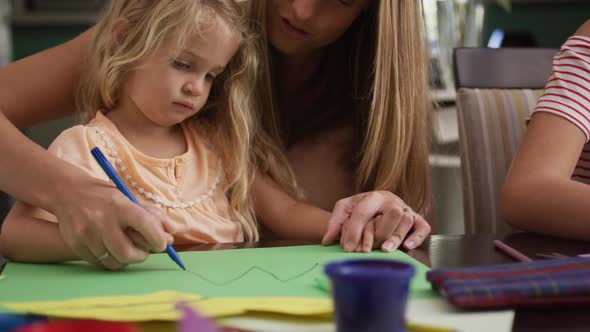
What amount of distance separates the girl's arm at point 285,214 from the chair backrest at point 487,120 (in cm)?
53

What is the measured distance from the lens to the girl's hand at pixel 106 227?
0.77 metres

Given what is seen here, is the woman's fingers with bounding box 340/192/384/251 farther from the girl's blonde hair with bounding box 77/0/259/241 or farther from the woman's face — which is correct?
the woman's face

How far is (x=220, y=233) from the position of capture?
1.14 metres

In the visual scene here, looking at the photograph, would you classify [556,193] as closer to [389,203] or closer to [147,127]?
[389,203]

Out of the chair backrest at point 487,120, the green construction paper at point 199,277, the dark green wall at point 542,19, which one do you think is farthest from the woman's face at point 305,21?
the dark green wall at point 542,19

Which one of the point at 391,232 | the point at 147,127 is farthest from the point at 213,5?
the point at 391,232

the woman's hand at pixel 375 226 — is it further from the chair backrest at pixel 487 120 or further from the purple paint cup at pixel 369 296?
the chair backrest at pixel 487 120

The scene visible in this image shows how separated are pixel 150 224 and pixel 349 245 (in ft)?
0.95

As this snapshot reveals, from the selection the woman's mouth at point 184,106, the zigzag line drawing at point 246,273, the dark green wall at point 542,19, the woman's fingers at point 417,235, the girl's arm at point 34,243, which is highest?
the dark green wall at point 542,19

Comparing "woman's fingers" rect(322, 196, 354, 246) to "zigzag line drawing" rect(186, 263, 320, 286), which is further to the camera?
"woman's fingers" rect(322, 196, 354, 246)

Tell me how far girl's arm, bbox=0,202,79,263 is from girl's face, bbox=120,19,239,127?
0.28 meters

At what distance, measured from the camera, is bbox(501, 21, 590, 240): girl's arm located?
1024mm

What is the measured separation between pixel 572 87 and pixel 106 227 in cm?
83

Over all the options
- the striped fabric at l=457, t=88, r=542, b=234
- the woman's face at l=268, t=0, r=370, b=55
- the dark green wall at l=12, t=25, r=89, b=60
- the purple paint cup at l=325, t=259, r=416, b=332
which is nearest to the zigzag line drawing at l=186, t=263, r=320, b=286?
the purple paint cup at l=325, t=259, r=416, b=332
